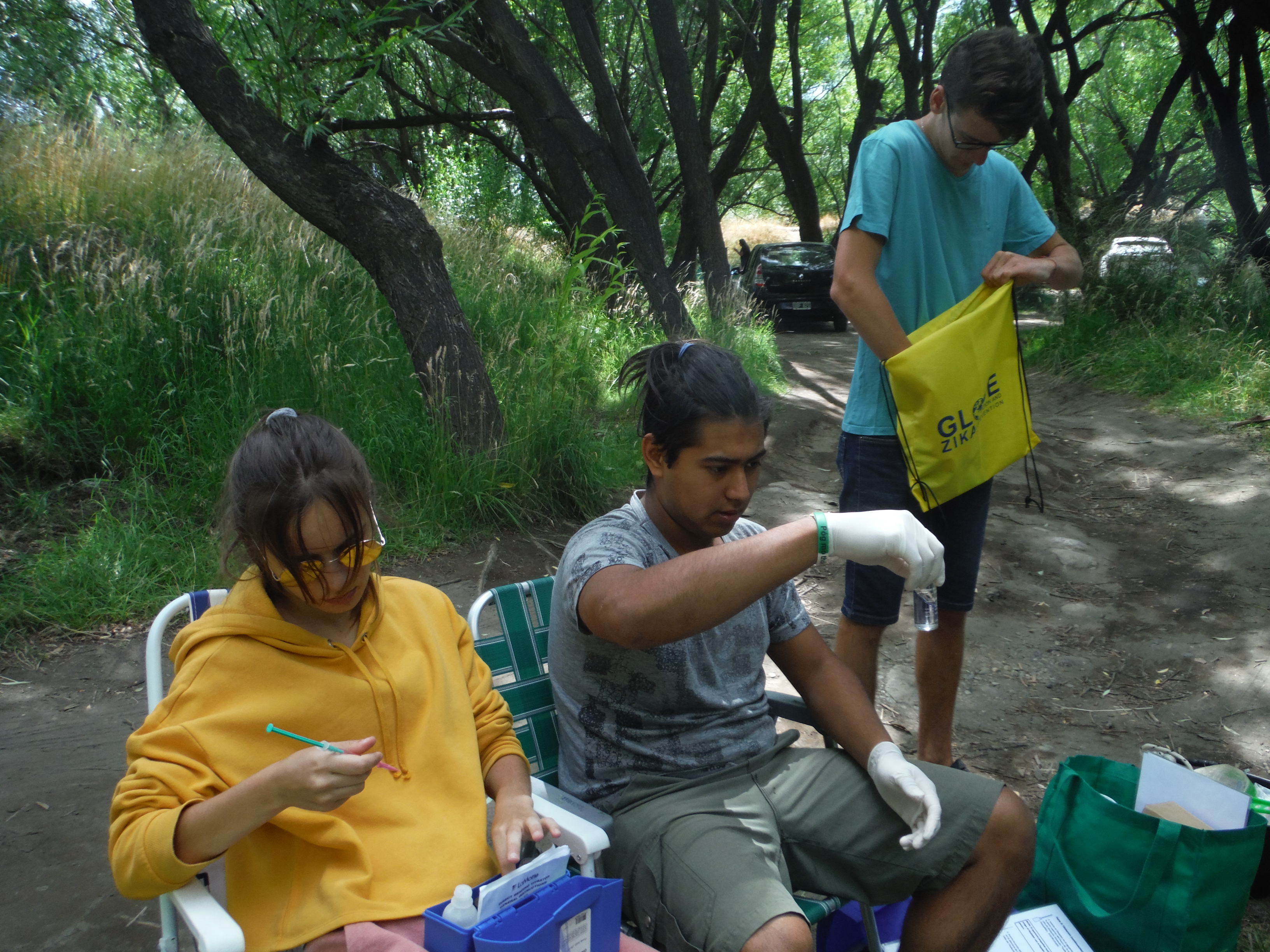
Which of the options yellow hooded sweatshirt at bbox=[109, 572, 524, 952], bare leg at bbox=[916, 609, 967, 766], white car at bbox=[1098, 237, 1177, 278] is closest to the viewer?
yellow hooded sweatshirt at bbox=[109, 572, 524, 952]

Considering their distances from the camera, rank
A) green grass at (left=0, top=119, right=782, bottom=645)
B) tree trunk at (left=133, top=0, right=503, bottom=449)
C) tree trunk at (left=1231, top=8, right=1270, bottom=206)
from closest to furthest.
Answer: green grass at (left=0, top=119, right=782, bottom=645)
tree trunk at (left=133, top=0, right=503, bottom=449)
tree trunk at (left=1231, top=8, right=1270, bottom=206)

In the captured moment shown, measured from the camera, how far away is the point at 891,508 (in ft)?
8.04

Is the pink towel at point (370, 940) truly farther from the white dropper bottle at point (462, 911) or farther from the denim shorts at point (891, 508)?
the denim shorts at point (891, 508)

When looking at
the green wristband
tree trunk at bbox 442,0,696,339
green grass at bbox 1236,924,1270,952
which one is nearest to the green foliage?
tree trunk at bbox 442,0,696,339

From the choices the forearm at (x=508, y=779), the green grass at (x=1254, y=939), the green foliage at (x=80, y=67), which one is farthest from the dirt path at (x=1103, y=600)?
the green foliage at (x=80, y=67)

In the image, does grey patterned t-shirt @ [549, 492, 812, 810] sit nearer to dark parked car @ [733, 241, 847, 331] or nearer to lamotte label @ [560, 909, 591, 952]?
lamotte label @ [560, 909, 591, 952]

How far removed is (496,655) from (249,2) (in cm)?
393

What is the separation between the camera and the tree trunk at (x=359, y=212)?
4.32 meters

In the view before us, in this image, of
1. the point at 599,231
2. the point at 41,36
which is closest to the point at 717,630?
the point at 599,231

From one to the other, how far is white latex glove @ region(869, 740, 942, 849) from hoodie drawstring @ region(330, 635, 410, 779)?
0.84 meters

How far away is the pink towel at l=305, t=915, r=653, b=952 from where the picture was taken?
1.32 m

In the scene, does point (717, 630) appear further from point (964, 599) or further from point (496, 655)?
point (964, 599)

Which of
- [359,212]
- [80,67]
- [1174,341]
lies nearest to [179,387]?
[359,212]

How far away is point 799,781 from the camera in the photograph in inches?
69.5
